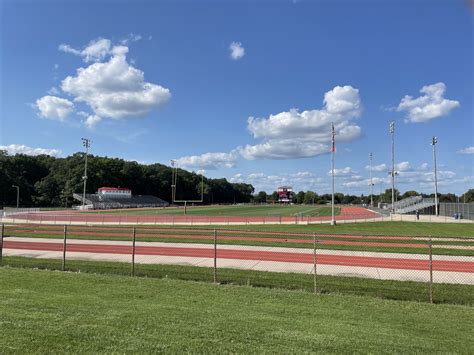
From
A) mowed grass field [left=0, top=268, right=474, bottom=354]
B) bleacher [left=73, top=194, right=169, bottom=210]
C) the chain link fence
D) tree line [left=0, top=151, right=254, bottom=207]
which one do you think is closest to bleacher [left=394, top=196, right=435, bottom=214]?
the chain link fence

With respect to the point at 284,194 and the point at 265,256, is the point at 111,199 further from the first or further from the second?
the point at 265,256

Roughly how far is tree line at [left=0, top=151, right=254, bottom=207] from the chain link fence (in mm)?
103271

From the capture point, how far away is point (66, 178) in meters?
123

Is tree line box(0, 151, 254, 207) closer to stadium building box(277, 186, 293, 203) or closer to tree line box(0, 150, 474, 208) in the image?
tree line box(0, 150, 474, 208)

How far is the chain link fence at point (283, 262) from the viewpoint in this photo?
36.6 feet

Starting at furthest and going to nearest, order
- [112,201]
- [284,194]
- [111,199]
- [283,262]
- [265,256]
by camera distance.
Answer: [284,194]
[111,199]
[112,201]
[265,256]
[283,262]

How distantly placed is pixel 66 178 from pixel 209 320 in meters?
127

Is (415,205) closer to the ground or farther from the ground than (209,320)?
farther from the ground

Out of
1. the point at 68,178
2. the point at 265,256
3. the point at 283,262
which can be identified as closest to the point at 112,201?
the point at 68,178

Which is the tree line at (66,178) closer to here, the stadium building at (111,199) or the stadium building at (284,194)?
the stadium building at (111,199)

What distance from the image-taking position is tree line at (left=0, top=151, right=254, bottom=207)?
118 metres

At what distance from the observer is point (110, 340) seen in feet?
18.7

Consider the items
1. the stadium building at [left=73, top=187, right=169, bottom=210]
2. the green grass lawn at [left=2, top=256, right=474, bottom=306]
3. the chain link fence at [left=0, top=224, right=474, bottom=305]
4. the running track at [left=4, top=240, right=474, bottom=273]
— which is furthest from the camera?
the stadium building at [left=73, top=187, right=169, bottom=210]

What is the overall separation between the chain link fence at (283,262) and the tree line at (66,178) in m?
103
